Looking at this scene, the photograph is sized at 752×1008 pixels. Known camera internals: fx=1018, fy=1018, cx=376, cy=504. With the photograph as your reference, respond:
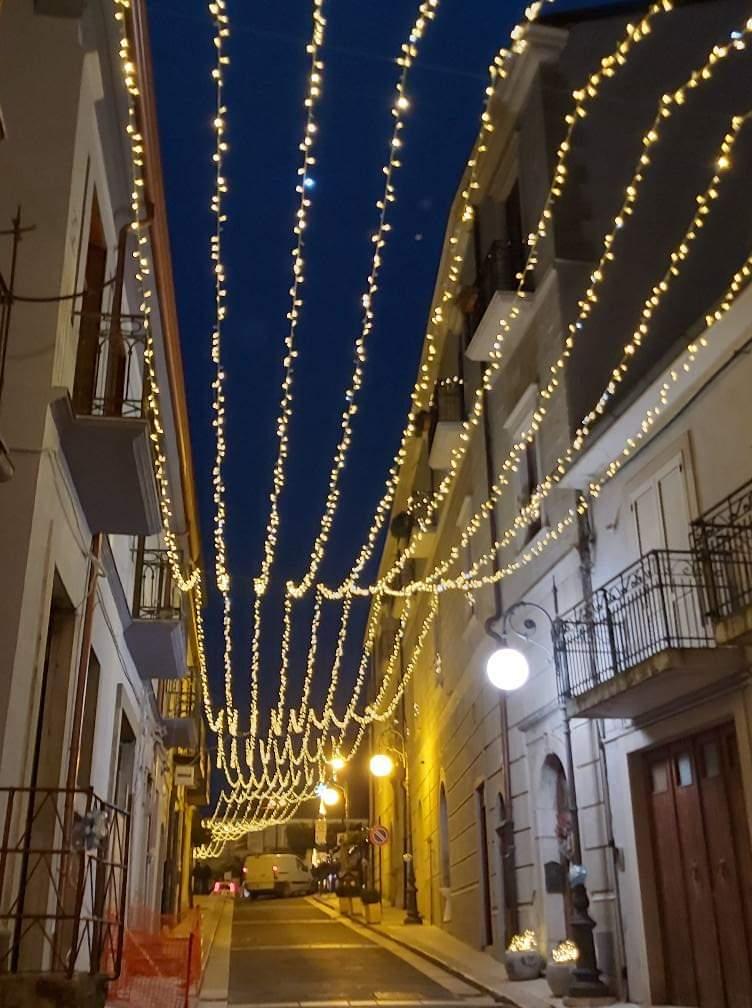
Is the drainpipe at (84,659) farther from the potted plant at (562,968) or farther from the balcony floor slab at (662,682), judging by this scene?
the potted plant at (562,968)

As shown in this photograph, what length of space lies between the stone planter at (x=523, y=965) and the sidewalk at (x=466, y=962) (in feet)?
0.30

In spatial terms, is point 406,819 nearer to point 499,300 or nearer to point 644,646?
point 499,300

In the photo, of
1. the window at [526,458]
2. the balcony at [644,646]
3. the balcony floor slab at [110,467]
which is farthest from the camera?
the window at [526,458]

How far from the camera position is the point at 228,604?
1838cm

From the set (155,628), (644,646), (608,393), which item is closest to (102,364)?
(155,628)

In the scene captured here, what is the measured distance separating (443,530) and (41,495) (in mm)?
14809

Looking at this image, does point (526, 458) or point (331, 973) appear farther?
point (526, 458)

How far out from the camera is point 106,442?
305 inches

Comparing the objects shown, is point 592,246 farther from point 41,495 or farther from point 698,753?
point 41,495

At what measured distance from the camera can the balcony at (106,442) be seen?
764 cm

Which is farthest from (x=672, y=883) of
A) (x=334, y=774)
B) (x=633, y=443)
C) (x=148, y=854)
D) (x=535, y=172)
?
(x=334, y=774)

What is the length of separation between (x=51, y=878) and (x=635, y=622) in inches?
234

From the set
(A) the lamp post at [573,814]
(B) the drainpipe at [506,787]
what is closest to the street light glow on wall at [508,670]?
(A) the lamp post at [573,814]

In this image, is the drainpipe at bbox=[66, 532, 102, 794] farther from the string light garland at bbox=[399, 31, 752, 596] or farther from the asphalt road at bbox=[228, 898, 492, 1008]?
the string light garland at bbox=[399, 31, 752, 596]
